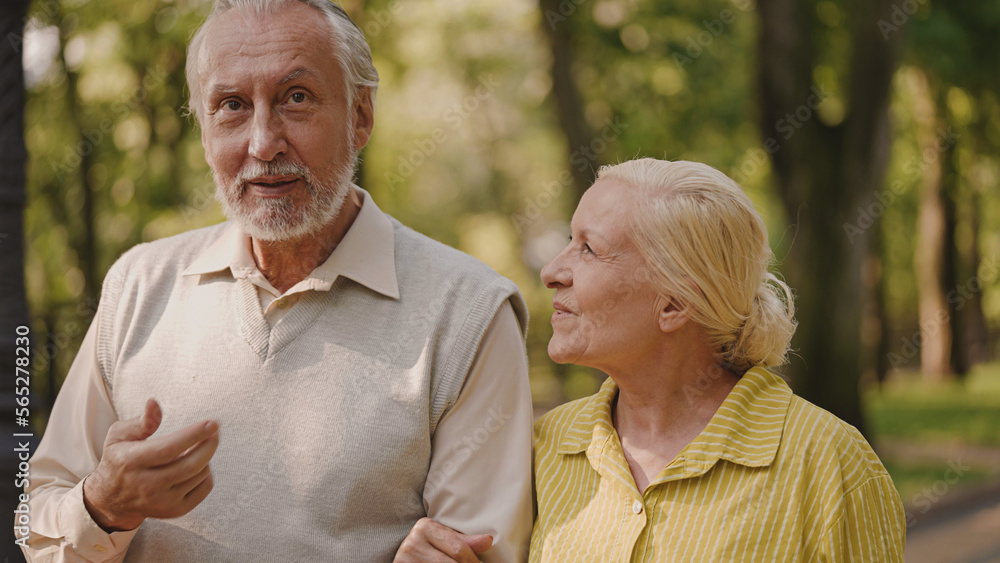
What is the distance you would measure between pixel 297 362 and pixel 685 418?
3.53ft

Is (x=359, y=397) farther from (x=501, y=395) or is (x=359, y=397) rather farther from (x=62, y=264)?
(x=62, y=264)

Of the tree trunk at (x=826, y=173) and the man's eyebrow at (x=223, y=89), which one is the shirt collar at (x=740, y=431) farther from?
the tree trunk at (x=826, y=173)

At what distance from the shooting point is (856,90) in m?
8.89

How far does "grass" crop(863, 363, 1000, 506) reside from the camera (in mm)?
9787

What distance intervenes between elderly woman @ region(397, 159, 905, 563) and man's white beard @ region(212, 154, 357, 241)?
682 mm

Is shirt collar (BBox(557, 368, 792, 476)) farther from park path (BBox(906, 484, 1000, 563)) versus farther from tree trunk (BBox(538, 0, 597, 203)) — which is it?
tree trunk (BBox(538, 0, 597, 203))

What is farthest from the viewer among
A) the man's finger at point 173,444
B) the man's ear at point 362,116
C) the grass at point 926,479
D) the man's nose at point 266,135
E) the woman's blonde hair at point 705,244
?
the grass at point 926,479

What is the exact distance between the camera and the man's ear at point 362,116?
286 centimetres

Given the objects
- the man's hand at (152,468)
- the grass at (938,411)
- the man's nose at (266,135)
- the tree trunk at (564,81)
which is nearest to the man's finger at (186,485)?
the man's hand at (152,468)

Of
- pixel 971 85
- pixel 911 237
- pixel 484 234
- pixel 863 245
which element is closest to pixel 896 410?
pixel 971 85

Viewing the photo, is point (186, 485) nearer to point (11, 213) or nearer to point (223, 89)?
point (223, 89)

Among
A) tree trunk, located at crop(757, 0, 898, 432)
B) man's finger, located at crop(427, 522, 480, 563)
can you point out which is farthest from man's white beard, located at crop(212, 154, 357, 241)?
tree trunk, located at crop(757, 0, 898, 432)

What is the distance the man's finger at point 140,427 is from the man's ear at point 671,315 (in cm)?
127

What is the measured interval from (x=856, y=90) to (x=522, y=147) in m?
15.8
